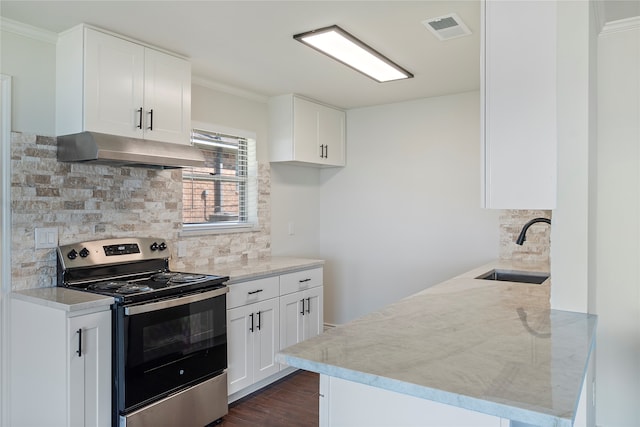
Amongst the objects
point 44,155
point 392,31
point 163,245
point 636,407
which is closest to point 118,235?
point 163,245

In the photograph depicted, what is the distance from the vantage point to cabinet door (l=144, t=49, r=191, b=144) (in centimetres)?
280

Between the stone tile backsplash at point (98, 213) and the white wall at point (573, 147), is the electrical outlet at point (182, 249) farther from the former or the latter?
the white wall at point (573, 147)

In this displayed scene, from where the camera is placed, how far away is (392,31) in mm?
2602

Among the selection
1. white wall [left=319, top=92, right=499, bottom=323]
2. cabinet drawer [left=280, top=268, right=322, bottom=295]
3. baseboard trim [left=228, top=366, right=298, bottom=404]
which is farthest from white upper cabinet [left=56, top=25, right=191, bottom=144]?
white wall [left=319, top=92, right=499, bottom=323]

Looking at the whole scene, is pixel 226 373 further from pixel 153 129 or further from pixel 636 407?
pixel 636 407

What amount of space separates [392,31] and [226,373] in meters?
2.35

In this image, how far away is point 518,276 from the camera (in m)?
3.13

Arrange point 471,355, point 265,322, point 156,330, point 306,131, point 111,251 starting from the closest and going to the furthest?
point 471,355 < point 156,330 < point 111,251 < point 265,322 < point 306,131

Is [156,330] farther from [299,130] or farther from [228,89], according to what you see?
[299,130]

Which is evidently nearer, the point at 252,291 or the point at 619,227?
the point at 619,227

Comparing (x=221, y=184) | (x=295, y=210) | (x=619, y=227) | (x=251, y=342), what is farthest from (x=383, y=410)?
(x=295, y=210)

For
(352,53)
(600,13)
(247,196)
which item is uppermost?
(352,53)

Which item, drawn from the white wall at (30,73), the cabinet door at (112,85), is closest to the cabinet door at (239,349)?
the cabinet door at (112,85)

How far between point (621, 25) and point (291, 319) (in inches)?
113
